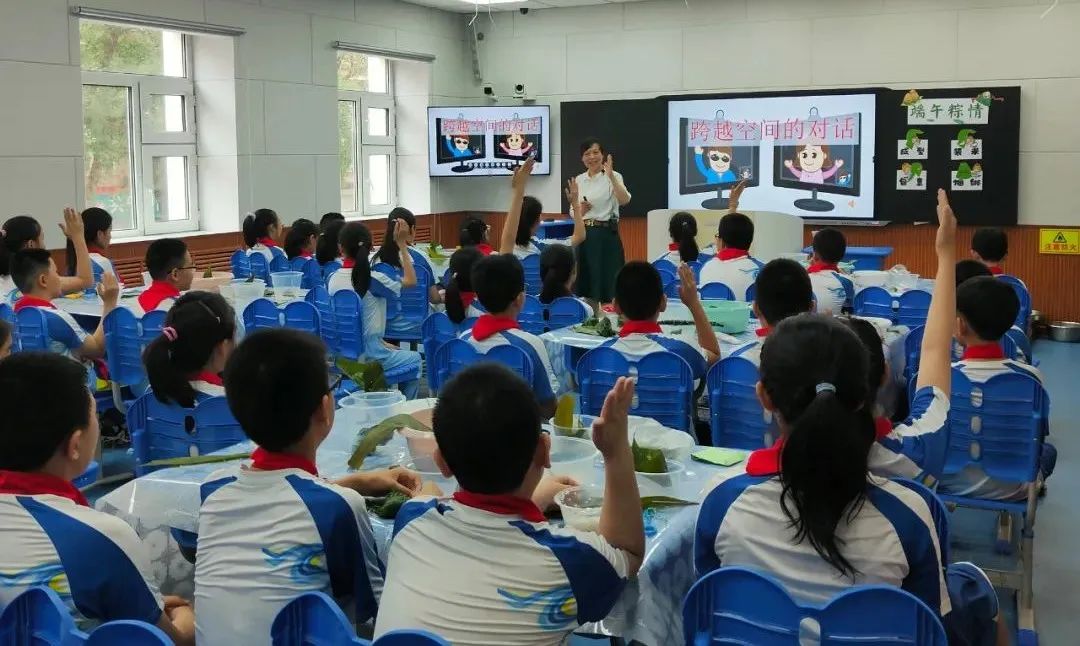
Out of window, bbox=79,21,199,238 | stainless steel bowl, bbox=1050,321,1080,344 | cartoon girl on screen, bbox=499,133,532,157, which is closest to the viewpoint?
window, bbox=79,21,199,238

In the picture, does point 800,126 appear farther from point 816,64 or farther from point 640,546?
point 640,546

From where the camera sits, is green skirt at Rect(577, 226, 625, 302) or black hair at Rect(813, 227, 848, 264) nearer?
black hair at Rect(813, 227, 848, 264)

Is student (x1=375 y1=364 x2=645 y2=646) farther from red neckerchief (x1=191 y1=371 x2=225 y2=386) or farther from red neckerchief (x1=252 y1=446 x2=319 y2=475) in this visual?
red neckerchief (x1=191 y1=371 x2=225 y2=386)

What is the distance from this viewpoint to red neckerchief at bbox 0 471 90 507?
6.12ft

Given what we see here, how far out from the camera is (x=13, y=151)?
Result: 7457 millimetres

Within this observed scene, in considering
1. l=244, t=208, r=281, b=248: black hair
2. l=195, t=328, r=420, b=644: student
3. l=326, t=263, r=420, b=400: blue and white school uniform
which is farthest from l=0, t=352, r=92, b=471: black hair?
l=244, t=208, r=281, b=248: black hair

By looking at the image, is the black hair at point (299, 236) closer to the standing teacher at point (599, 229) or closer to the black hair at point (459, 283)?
the standing teacher at point (599, 229)

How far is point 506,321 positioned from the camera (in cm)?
386

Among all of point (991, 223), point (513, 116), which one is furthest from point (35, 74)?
point (991, 223)

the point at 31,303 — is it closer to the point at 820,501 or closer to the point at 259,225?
the point at 259,225

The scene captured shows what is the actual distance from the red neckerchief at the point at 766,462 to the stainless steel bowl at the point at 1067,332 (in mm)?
8014

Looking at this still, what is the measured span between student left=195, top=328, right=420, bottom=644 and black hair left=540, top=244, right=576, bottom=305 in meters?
3.46

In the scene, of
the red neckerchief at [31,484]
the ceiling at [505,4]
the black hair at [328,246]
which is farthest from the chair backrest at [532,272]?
the red neckerchief at [31,484]

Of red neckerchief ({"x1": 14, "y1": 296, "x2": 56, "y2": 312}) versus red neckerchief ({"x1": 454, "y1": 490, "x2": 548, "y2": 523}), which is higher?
red neckerchief ({"x1": 14, "y1": 296, "x2": 56, "y2": 312})
